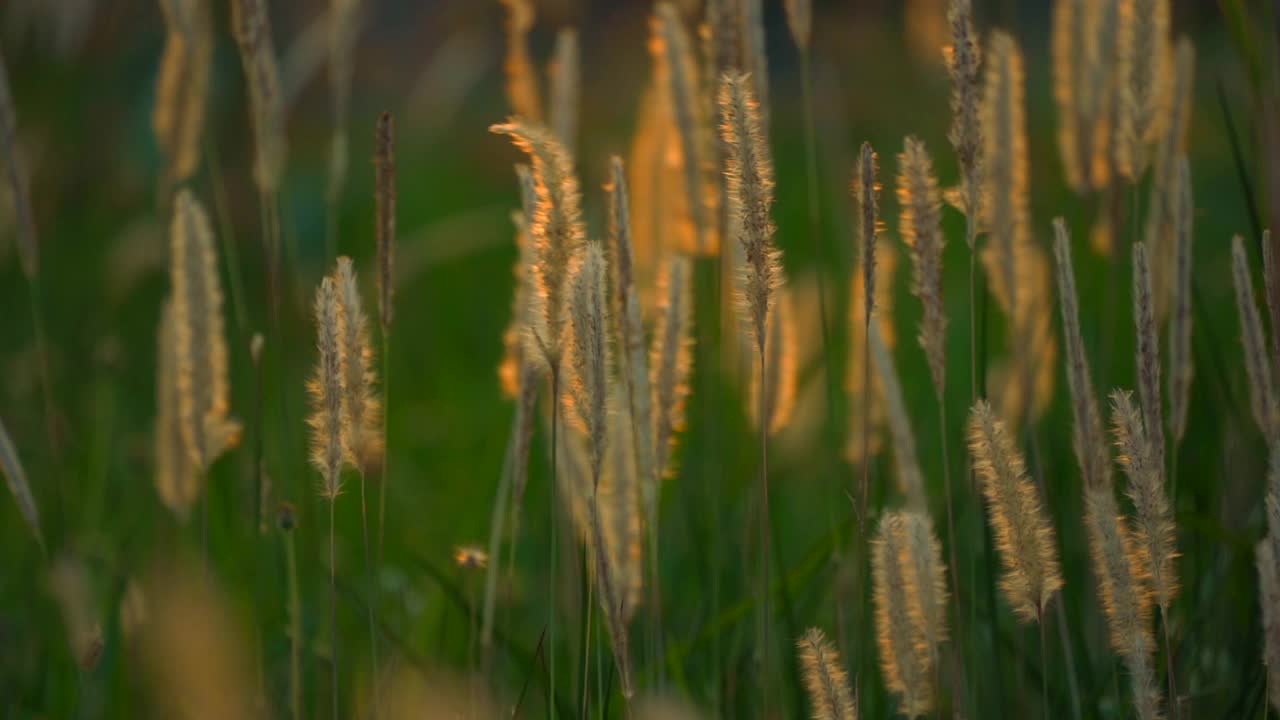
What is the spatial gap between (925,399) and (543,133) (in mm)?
1158

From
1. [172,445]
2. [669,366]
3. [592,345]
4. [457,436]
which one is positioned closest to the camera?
[592,345]

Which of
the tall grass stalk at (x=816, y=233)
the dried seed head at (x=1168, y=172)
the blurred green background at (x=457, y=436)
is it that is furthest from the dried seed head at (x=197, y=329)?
the dried seed head at (x=1168, y=172)

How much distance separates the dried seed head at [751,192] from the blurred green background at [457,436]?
276mm

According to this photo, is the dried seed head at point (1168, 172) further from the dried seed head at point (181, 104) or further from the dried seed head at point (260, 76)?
the dried seed head at point (181, 104)

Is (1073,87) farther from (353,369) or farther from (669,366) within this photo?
(353,369)

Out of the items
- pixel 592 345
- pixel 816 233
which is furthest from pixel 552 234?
pixel 816 233

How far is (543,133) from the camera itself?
600 mm

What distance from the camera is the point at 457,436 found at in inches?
71.9

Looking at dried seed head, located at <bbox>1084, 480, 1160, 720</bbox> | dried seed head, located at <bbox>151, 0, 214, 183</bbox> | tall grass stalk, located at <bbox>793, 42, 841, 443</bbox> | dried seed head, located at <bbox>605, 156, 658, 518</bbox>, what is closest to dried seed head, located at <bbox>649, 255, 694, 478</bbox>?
dried seed head, located at <bbox>605, 156, 658, 518</bbox>

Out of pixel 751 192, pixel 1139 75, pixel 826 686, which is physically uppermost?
pixel 1139 75

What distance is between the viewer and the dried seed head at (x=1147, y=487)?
57 centimetres

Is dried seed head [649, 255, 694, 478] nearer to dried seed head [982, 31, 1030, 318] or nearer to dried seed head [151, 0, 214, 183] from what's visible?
dried seed head [982, 31, 1030, 318]

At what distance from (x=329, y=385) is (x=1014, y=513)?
33cm

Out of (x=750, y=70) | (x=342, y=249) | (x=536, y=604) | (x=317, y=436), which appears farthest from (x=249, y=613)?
(x=342, y=249)
